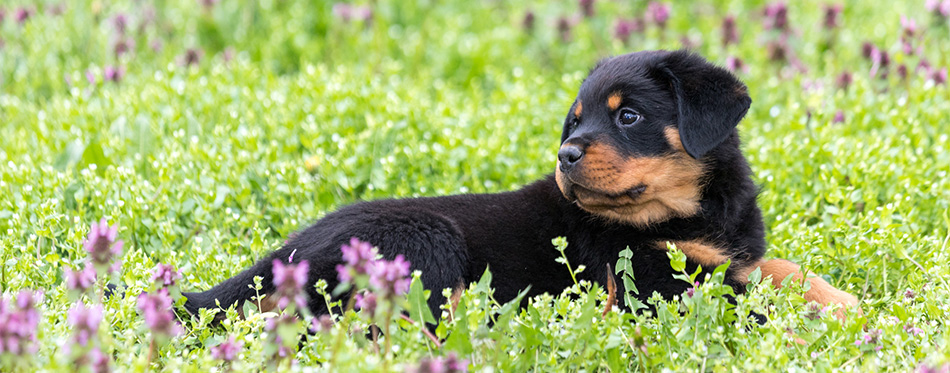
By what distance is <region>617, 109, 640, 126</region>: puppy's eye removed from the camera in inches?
123

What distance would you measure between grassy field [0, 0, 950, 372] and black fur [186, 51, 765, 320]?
18cm

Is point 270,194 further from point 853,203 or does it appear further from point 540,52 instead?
point 540,52

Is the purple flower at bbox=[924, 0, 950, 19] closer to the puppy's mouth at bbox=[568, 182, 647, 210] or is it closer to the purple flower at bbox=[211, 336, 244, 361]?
the puppy's mouth at bbox=[568, 182, 647, 210]

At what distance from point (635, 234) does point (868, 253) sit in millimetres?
1020

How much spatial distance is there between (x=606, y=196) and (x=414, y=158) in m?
1.86

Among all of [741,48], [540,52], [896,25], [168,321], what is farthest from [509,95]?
[168,321]

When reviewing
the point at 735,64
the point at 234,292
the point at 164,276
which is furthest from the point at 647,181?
the point at 735,64

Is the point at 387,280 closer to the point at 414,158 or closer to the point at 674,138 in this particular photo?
the point at 674,138

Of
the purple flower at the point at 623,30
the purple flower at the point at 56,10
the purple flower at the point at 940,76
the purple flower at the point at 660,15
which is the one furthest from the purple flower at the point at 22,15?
the purple flower at the point at 940,76

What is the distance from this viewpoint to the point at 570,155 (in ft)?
9.81

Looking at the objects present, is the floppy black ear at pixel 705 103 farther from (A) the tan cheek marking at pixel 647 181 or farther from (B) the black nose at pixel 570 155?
(B) the black nose at pixel 570 155

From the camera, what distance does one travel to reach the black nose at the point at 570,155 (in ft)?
9.78

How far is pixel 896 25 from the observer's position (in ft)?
23.7

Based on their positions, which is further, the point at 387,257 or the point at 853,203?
the point at 853,203
